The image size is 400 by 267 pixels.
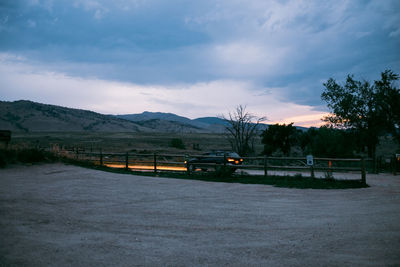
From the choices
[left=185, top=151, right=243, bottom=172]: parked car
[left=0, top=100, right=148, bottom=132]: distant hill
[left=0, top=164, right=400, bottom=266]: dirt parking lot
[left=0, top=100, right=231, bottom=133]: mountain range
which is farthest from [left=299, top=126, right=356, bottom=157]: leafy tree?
[left=0, top=100, right=148, bottom=132]: distant hill

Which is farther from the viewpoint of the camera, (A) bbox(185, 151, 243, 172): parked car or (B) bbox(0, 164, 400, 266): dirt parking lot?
(A) bbox(185, 151, 243, 172): parked car

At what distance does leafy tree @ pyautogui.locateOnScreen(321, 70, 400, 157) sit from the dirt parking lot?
63.0 ft

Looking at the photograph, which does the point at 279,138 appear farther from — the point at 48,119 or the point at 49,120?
the point at 48,119

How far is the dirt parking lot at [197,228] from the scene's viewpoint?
15.2ft

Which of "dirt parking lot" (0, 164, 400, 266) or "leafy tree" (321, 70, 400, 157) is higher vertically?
"leafy tree" (321, 70, 400, 157)

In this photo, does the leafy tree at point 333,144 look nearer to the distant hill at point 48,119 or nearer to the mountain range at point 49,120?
the mountain range at point 49,120

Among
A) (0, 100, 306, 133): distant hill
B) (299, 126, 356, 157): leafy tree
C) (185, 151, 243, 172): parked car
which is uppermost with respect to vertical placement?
(0, 100, 306, 133): distant hill

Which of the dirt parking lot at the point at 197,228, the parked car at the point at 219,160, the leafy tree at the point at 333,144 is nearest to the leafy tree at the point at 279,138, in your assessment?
the leafy tree at the point at 333,144

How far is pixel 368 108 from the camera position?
92.7 feet

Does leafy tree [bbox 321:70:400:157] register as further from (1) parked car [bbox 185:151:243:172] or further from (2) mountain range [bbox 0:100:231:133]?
(2) mountain range [bbox 0:100:231:133]

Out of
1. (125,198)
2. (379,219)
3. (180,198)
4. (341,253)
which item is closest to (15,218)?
(125,198)

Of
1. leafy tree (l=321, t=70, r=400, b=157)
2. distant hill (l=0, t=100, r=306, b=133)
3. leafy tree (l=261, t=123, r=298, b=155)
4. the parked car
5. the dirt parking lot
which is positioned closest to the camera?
the dirt parking lot

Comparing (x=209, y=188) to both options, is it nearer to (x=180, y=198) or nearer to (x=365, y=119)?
(x=180, y=198)

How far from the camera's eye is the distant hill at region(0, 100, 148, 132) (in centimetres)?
10650
